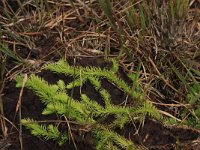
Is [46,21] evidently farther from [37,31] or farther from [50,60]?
[50,60]

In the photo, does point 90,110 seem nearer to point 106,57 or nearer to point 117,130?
point 117,130

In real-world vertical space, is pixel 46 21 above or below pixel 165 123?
above

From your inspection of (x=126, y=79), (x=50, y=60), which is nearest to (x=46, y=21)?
(x=50, y=60)

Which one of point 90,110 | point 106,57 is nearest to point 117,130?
point 90,110
